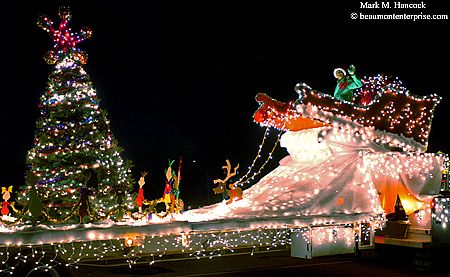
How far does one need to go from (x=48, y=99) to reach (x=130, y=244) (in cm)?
587

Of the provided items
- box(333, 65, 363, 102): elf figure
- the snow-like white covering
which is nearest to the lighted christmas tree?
the snow-like white covering

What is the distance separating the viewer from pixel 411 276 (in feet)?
32.6

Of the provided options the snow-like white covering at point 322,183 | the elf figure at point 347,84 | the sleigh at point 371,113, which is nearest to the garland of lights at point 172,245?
the snow-like white covering at point 322,183

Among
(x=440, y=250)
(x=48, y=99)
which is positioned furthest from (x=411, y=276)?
(x=48, y=99)

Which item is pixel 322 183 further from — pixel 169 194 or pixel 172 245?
pixel 172 245

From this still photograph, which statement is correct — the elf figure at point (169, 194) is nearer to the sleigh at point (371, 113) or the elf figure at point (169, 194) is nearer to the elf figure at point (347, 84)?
the sleigh at point (371, 113)

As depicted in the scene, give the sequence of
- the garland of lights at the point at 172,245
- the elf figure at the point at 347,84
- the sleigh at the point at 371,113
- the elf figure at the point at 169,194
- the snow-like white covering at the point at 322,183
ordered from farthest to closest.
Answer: the elf figure at the point at 347,84
the sleigh at the point at 371,113
the snow-like white covering at the point at 322,183
the elf figure at the point at 169,194
the garland of lights at the point at 172,245

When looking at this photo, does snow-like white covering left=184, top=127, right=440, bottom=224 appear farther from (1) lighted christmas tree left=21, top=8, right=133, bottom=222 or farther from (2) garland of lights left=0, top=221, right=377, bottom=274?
(1) lighted christmas tree left=21, top=8, right=133, bottom=222

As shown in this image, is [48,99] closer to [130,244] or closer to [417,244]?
[130,244]

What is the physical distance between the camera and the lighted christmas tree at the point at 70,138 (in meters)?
13.6

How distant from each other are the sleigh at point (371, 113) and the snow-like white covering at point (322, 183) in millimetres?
270

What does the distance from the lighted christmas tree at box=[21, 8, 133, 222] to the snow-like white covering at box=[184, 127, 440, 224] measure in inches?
168

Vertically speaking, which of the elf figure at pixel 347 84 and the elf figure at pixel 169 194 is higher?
the elf figure at pixel 347 84

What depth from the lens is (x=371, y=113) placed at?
38.7ft
